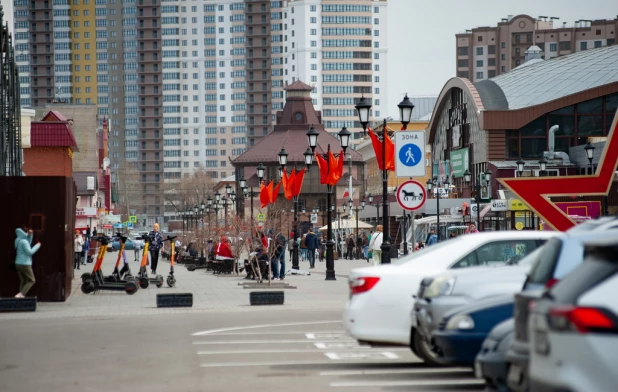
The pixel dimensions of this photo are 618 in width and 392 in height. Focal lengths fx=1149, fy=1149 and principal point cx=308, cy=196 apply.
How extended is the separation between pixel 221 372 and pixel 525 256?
3612mm

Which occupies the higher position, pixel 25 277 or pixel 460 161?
pixel 460 161

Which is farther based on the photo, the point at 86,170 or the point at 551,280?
the point at 86,170

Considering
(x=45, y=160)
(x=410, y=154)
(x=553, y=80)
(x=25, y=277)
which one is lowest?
(x=25, y=277)

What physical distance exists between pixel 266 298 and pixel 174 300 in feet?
6.49

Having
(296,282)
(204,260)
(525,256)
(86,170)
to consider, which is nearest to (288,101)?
(86,170)

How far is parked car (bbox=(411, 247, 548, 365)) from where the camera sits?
37.2 feet

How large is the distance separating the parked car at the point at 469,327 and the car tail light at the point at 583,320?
4245 millimetres

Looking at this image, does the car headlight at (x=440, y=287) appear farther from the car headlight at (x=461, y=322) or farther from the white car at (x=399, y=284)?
the car headlight at (x=461, y=322)

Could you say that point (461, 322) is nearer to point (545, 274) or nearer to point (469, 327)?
point (469, 327)

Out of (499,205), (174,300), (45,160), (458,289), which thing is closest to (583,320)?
(458,289)

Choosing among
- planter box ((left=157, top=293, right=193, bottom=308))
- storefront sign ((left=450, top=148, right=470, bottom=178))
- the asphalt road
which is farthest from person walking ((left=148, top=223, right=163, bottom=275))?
storefront sign ((left=450, top=148, right=470, bottom=178))

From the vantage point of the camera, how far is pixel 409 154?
22.8 metres

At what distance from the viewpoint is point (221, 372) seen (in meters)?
12.7

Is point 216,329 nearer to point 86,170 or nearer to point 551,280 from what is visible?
point 551,280
